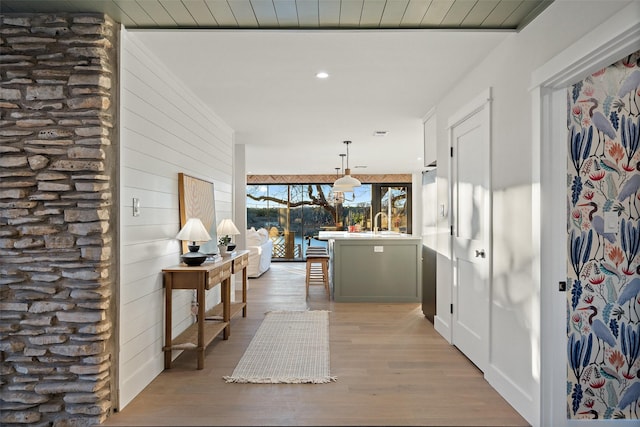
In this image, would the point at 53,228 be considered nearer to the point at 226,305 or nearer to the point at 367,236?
the point at 226,305

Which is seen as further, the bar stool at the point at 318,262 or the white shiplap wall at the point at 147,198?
the bar stool at the point at 318,262

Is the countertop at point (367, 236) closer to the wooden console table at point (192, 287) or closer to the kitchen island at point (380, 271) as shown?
the kitchen island at point (380, 271)

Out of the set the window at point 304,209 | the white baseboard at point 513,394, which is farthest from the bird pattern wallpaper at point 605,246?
the window at point 304,209

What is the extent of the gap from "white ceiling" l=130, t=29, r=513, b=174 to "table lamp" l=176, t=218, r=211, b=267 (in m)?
1.30

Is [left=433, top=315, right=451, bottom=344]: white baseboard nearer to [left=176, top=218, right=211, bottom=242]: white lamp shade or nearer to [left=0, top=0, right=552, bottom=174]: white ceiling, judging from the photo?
[left=0, top=0, right=552, bottom=174]: white ceiling

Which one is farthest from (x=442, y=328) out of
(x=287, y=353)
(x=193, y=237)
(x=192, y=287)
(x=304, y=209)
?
(x=304, y=209)

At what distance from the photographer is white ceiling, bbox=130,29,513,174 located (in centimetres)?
270

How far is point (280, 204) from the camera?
11.4m

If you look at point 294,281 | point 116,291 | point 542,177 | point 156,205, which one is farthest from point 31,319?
point 294,281

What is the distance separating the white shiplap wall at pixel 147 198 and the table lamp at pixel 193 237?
13 cm

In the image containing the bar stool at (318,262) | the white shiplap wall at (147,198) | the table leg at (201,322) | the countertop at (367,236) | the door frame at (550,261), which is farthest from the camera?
the bar stool at (318,262)

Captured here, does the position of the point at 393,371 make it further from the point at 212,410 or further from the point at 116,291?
the point at 116,291

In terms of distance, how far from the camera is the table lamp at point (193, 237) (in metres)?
3.28

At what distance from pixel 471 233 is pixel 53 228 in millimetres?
3036
